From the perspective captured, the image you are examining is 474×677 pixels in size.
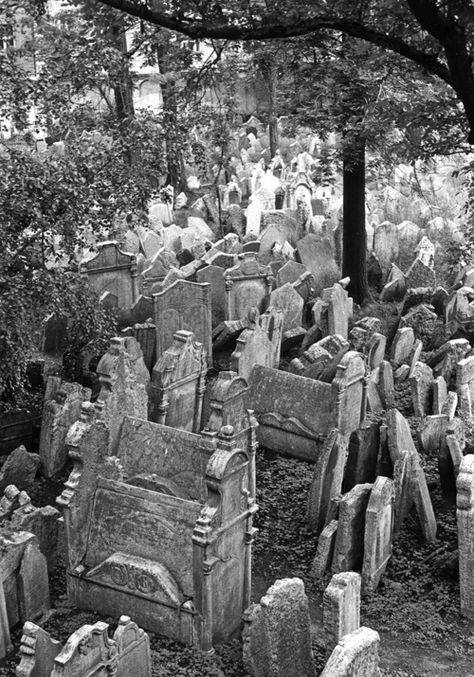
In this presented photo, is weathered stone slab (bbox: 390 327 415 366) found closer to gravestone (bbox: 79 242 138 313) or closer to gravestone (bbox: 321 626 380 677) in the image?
gravestone (bbox: 79 242 138 313)

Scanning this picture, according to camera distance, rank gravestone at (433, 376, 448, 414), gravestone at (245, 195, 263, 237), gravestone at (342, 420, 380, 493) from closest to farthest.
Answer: gravestone at (342, 420, 380, 493), gravestone at (433, 376, 448, 414), gravestone at (245, 195, 263, 237)

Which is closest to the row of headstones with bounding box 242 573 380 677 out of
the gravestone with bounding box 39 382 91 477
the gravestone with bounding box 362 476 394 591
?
the gravestone with bounding box 362 476 394 591

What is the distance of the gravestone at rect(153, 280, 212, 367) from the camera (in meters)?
12.9

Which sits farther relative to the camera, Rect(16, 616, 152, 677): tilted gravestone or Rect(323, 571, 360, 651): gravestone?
Rect(323, 571, 360, 651): gravestone

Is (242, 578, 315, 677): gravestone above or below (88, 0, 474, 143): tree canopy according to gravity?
below

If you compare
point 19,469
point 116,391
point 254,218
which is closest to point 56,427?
point 19,469

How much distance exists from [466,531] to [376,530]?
2.64ft

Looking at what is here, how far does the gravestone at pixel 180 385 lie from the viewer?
1041 cm

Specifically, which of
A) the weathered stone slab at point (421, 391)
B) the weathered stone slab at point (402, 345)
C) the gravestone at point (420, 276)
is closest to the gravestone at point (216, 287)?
the weathered stone slab at point (402, 345)

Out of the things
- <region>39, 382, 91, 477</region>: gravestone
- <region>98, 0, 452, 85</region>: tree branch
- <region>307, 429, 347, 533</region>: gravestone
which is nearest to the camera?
<region>98, 0, 452, 85</region>: tree branch

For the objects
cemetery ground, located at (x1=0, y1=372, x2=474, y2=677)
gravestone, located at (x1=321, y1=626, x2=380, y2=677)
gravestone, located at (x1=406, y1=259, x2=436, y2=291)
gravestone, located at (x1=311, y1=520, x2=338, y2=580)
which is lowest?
cemetery ground, located at (x1=0, y1=372, x2=474, y2=677)

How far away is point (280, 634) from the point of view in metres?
6.64

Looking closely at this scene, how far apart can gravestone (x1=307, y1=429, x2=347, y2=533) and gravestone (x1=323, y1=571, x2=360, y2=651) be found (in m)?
2.37

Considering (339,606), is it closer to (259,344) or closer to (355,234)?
(259,344)
